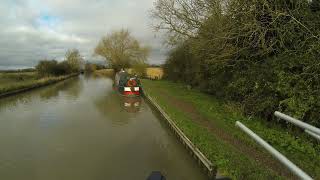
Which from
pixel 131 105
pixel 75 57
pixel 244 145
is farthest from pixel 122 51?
pixel 244 145

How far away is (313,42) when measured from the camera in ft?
30.0

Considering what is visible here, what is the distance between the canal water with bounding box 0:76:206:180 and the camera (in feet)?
24.0

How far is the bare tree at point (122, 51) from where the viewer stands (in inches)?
2376

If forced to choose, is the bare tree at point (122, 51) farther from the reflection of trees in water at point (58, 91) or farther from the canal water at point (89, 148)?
the canal water at point (89, 148)

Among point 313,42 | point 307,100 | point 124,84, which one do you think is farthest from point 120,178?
point 124,84

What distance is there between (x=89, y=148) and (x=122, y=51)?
53481 millimetres

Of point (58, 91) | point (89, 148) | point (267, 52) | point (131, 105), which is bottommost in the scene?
point (58, 91)

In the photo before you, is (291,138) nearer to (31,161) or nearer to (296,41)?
(296,41)

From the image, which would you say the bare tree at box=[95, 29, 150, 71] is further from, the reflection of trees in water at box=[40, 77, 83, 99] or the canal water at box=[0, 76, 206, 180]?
the canal water at box=[0, 76, 206, 180]

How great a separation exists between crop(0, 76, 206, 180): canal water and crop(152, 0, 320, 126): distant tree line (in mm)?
3458

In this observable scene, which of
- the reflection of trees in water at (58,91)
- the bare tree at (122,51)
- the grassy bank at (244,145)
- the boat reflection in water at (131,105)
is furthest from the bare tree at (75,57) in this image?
the grassy bank at (244,145)

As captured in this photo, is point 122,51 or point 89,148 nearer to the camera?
point 89,148

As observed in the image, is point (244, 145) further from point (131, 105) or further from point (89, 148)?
point (131, 105)

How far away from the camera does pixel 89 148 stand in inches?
370
